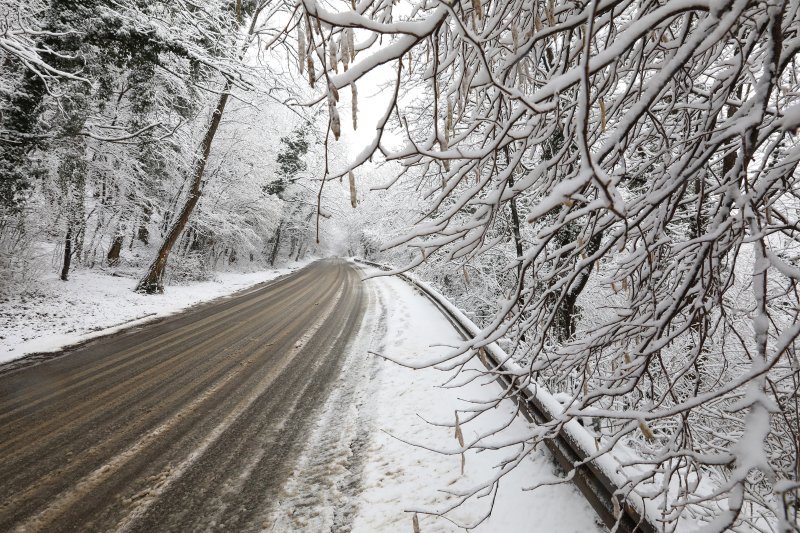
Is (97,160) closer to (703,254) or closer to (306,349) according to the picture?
(306,349)

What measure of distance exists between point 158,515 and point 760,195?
441cm

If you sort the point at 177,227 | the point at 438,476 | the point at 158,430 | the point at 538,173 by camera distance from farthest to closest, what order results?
the point at 177,227
the point at 158,430
the point at 438,476
the point at 538,173

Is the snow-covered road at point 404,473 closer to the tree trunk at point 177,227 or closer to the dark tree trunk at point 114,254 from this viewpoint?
the tree trunk at point 177,227

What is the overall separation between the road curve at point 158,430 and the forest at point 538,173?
248 centimetres

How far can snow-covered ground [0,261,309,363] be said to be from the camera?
7324 millimetres

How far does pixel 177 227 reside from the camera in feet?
47.1

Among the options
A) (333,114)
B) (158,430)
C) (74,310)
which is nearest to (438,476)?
(158,430)

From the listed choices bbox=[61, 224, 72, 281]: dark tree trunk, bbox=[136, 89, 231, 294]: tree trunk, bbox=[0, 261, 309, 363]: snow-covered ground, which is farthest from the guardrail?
bbox=[61, 224, 72, 281]: dark tree trunk

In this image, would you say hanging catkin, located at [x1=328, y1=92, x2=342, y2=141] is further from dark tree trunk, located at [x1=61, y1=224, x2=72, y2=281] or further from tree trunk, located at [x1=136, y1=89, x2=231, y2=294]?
dark tree trunk, located at [x1=61, y1=224, x2=72, y2=281]

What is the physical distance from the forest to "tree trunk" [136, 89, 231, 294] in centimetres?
10

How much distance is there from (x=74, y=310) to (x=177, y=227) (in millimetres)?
5529

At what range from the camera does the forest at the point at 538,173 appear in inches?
47.2

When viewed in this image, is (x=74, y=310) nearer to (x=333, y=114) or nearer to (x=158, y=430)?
(x=158, y=430)

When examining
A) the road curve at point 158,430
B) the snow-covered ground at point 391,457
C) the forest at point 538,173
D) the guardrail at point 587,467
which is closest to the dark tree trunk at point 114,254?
the forest at point 538,173
